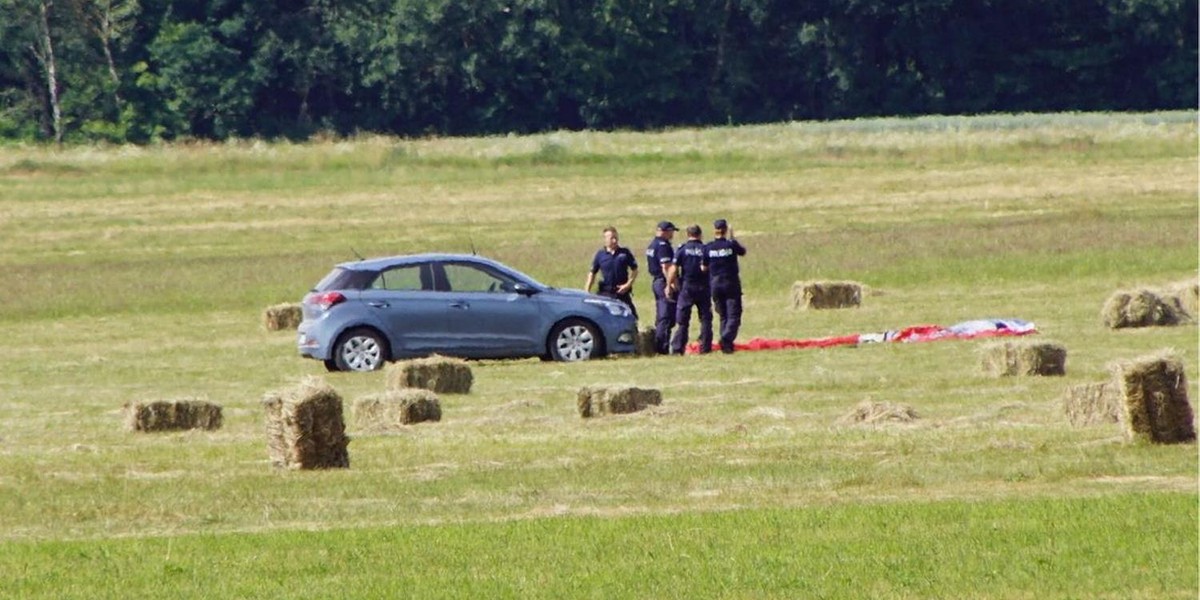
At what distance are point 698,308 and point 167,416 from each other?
349 inches

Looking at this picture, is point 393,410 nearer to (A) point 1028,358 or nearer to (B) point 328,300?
(A) point 1028,358

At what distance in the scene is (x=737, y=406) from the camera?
21078 mm

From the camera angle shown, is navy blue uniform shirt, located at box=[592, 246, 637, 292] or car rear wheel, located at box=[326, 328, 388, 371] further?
navy blue uniform shirt, located at box=[592, 246, 637, 292]

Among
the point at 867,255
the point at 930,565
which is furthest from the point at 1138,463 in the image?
the point at 867,255

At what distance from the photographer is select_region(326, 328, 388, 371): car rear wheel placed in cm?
2717

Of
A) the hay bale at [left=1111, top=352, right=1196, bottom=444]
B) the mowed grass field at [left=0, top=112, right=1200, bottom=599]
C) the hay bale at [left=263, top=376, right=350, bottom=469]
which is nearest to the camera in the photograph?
the mowed grass field at [left=0, top=112, right=1200, bottom=599]

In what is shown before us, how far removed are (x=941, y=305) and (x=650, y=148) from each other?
37.2m

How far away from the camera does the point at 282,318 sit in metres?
33.5

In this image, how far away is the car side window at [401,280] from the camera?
2752 cm

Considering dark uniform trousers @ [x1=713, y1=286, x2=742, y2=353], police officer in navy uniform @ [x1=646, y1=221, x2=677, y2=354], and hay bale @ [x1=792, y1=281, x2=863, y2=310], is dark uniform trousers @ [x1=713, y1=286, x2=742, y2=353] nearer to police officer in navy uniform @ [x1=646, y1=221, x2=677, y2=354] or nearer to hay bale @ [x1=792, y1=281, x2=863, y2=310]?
police officer in navy uniform @ [x1=646, y1=221, x2=677, y2=354]

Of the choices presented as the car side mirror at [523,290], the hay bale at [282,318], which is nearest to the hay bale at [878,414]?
the car side mirror at [523,290]

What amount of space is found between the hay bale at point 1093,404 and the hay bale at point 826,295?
49.7ft

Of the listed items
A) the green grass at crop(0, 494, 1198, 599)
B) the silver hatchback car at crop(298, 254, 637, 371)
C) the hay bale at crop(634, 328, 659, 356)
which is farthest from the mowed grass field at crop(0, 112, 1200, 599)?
the hay bale at crop(634, 328, 659, 356)

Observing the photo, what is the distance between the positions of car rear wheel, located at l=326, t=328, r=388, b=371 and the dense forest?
70281 millimetres
